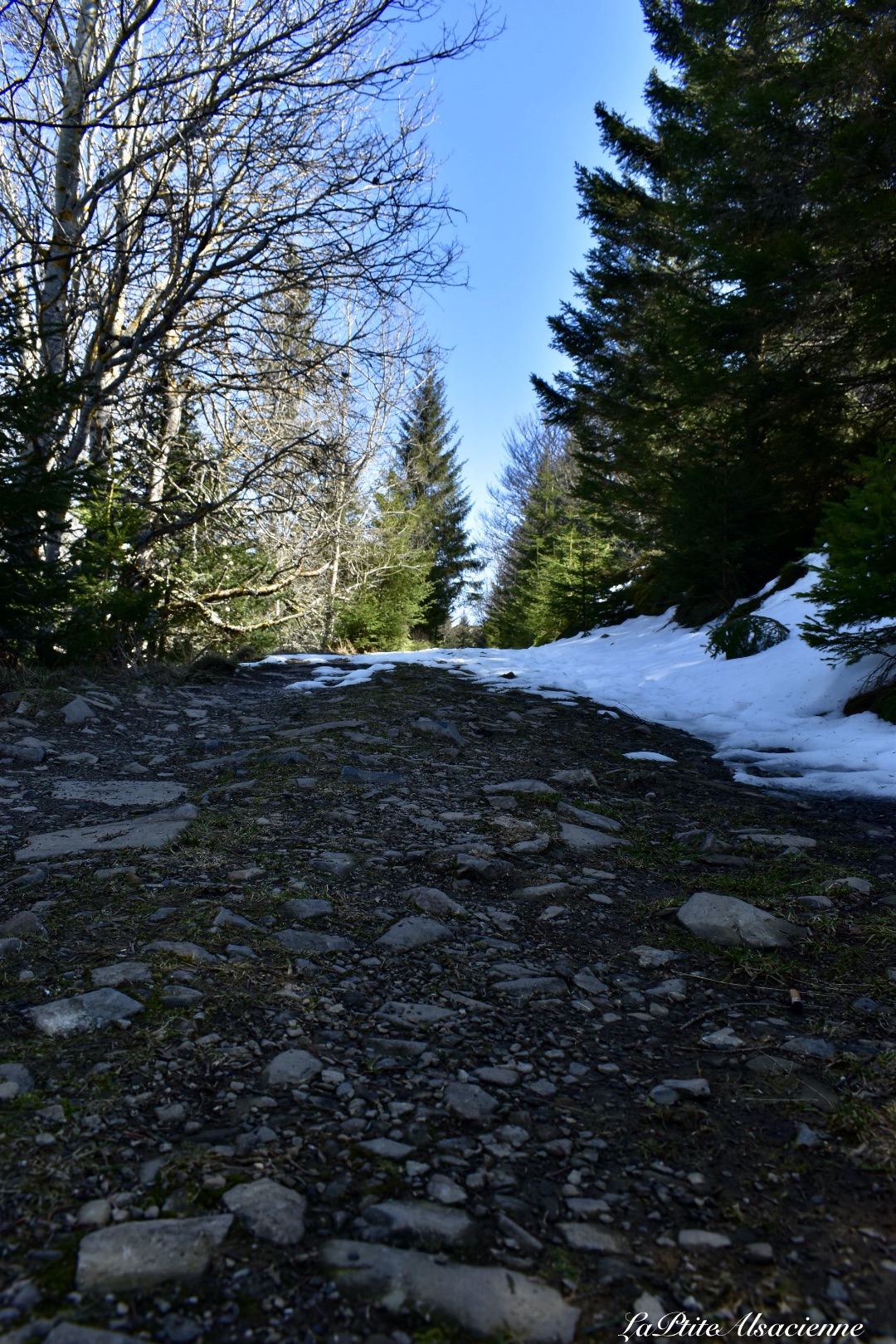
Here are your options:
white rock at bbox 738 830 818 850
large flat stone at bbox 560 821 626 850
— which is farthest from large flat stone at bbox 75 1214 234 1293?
white rock at bbox 738 830 818 850

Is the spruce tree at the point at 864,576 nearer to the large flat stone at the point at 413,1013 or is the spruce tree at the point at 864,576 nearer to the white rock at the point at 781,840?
the white rock at the point at 781,840

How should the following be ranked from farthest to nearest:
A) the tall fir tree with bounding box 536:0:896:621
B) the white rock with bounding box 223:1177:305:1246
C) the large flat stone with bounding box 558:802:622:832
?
the tall fir tree with bounding box 536:0:896:621 < the large flat stone with bounding box 558:802:622:832 < the white rock with bounding box 223:1177:305:1246

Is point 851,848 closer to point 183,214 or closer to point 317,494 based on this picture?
point 183,214

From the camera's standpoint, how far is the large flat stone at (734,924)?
2.41 meters

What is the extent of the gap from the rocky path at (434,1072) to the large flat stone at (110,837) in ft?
0.07

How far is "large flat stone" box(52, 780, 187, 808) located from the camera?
3.69 metres

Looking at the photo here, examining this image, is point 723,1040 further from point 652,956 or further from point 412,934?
point 412,934

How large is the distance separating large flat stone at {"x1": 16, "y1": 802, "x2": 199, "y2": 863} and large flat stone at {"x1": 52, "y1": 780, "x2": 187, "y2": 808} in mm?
328

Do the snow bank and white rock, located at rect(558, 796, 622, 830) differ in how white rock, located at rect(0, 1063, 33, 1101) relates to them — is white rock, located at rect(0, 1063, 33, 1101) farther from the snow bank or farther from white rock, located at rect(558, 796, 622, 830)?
the snow bank

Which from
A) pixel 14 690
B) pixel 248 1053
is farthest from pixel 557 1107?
pixel 14 690

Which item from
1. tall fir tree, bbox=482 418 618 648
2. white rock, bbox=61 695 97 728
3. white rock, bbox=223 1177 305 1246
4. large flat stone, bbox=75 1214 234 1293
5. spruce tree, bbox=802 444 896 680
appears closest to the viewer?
large flat stone, bbox=75 1214 234 1293

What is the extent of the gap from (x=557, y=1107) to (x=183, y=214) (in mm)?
8058

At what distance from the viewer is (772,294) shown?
30.5ft

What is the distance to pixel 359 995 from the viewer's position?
6.48 ft
